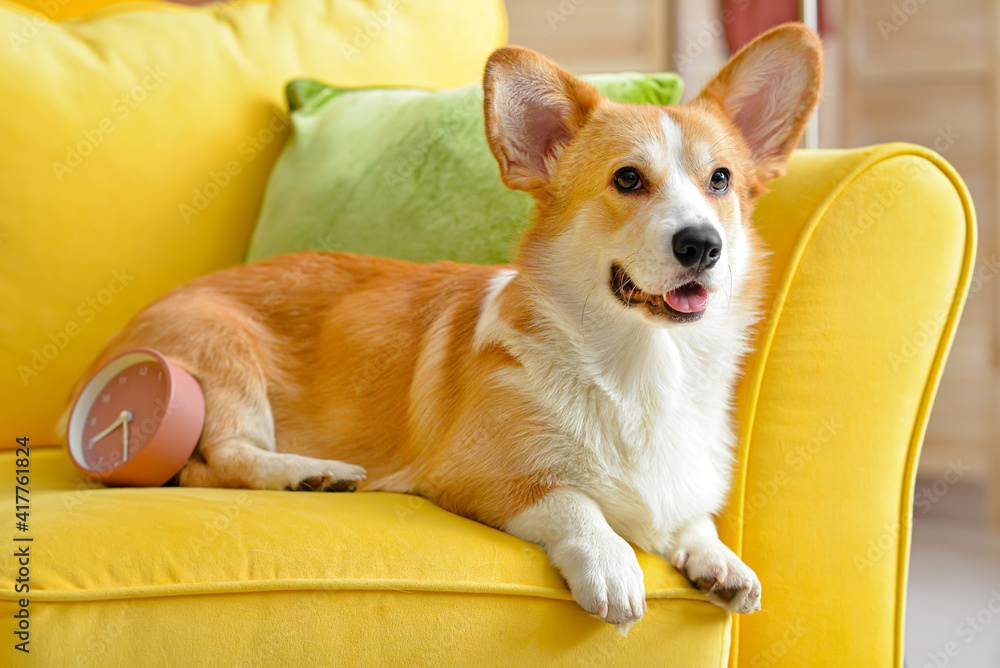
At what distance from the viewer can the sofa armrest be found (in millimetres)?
1209

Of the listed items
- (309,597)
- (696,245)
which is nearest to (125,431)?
(309,597)

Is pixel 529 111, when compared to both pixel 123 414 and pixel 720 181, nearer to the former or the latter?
pixel 720 181

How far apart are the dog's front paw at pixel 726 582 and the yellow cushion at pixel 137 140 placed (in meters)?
1.36

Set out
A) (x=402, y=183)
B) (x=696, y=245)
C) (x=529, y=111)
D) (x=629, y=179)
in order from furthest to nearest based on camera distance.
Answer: (x=402, y=183), (x=529, y=111), (x=629, y=179), (x=696, y=245)

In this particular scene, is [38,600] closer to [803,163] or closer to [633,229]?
[633,229]

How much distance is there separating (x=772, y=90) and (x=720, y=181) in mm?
218

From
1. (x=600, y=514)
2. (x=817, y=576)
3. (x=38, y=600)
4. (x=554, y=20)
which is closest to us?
(x=38, y=600)

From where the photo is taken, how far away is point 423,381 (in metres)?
1.38

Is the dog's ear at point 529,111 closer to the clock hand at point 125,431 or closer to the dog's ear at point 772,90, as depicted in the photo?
the dog's ear at point 772,90

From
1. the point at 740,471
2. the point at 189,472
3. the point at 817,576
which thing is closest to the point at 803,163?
the point at 740,471

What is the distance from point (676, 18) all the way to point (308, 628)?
136 inches

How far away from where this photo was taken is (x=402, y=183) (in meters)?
1.68

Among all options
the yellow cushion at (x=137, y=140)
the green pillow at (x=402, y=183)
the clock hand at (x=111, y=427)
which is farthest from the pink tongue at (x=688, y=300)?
the yellow cushion at (x=137, y=140)

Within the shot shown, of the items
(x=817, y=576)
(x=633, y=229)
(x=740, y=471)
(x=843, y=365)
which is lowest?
(x=817, y=576)
